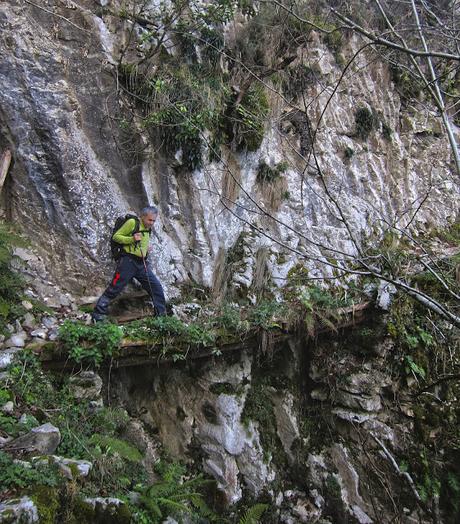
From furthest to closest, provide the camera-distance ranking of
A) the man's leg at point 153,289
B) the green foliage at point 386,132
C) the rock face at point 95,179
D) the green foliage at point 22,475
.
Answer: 1. the green foliage at point 386,132
2. the rock face at point 95,179
3. the man's leg at point 153,289
4. the green foliage at point 22,475

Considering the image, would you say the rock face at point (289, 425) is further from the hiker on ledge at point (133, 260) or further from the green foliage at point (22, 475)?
the green foliage at point (22, 475)

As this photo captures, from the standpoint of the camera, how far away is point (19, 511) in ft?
8.66

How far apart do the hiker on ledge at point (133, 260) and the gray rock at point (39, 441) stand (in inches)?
80.8

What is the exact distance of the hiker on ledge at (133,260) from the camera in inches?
218

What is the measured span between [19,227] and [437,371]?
25.8 feet

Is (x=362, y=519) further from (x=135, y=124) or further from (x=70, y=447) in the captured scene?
(x=135, y=124)

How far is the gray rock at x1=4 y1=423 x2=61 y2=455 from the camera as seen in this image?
3288mm

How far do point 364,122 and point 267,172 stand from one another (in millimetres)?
3886

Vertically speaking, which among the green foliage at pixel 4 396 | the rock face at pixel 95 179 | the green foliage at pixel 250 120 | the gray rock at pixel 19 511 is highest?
the green foliage at pixel 250 120

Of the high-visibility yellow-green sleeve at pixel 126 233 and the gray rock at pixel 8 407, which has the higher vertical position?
the high-visibility yellow-green sleeve at pixel 126 233

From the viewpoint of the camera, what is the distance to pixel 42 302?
5.51m

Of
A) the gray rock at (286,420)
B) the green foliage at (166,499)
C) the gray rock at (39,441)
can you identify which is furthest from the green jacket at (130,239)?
the gray rock at (286,420)

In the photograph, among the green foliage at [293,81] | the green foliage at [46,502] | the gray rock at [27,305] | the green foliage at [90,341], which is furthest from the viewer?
the green foliage at [293,81]

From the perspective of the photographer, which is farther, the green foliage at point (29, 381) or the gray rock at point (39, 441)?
the green foliage at point (29, 381)
